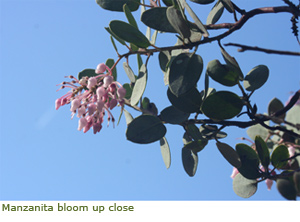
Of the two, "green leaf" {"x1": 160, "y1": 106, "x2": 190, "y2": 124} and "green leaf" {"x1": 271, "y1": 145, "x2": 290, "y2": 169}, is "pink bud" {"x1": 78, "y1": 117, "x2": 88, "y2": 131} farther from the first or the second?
"green leaf" {"x1": 271, "y1": 145, "x2": 290, "y2": 169}

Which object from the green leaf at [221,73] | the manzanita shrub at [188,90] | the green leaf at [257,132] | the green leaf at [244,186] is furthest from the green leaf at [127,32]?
the green leaf at [257,132]

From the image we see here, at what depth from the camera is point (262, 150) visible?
4.84 ft

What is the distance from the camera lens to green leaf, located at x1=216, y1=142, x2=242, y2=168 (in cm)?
143

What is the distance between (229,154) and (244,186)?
23cm

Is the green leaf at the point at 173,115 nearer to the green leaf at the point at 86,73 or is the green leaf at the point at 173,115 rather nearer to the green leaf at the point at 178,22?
the green leaf at the point at 178,22

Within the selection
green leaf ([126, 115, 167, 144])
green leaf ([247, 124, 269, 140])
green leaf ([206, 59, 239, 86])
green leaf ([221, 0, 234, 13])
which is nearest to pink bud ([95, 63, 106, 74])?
green leaf ([126, 115, 167, 144])

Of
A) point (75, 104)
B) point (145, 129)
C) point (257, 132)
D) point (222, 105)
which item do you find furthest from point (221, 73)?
point (257, 132)

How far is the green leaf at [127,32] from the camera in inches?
52.1

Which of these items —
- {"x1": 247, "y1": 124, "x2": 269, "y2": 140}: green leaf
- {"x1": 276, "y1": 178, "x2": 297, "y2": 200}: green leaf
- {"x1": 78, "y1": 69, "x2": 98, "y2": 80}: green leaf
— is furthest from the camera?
{"x1": 247, "y1": 124, "x2": 269, "y2": 140}: green leaf

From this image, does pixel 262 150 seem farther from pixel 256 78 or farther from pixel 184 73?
pixel 184 73

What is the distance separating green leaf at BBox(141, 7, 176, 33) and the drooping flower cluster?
0.86ft
